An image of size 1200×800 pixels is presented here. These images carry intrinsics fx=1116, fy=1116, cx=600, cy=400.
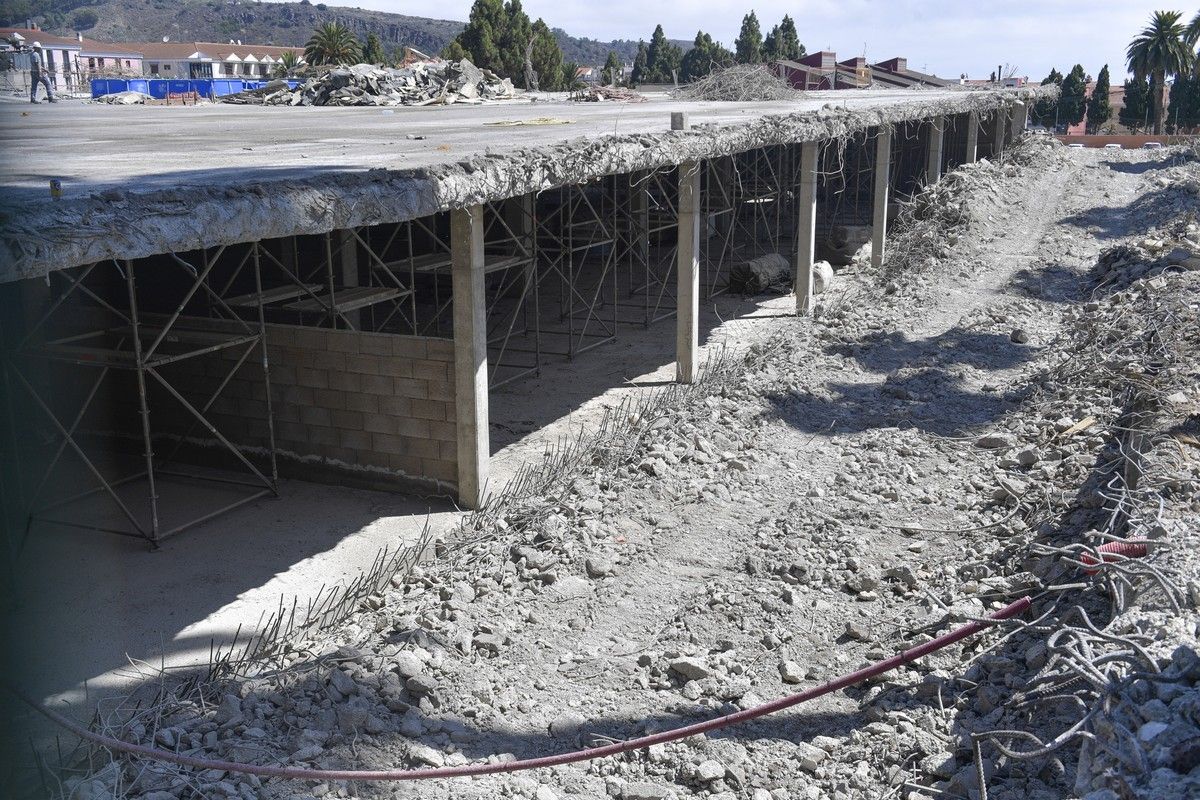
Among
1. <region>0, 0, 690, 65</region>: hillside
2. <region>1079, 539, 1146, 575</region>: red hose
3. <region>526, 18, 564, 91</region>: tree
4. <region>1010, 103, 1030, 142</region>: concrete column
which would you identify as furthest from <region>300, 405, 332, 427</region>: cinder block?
<region>0, 0, 690, 65</region>: hillside

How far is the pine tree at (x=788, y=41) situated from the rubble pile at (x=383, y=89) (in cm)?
5236

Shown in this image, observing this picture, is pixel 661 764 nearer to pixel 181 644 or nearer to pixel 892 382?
pixel 181 644

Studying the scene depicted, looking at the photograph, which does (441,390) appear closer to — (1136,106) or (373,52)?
(373,52)

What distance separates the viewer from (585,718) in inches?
257

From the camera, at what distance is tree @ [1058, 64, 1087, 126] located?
195ft

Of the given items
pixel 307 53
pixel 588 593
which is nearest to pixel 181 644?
pixel 588 593

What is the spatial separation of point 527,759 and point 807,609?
2.60 m

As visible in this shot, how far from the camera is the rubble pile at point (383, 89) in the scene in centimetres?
2341

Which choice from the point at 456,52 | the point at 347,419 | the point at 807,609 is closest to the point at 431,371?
the point at 347,419

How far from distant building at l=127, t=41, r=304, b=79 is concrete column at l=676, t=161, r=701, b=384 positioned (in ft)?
200

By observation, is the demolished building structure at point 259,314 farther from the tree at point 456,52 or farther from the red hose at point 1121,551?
the tree at point 456,52

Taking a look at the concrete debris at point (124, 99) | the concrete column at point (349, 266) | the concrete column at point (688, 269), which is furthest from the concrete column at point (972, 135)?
the concrete debris at point (124, 99)

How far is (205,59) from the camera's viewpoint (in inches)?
2835

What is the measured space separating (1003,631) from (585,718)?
2.61m
